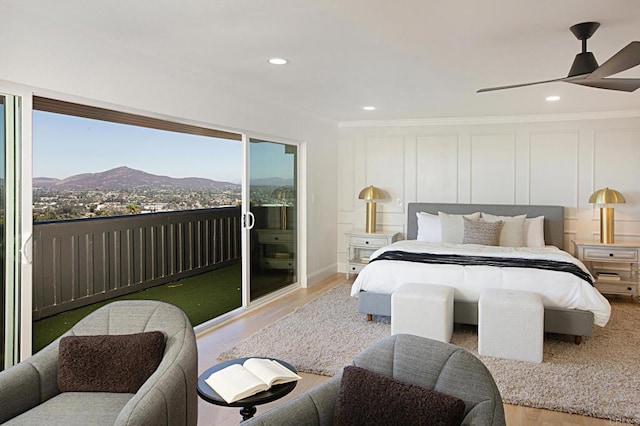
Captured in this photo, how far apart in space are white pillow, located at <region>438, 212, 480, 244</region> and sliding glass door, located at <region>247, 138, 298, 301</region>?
1.93 m

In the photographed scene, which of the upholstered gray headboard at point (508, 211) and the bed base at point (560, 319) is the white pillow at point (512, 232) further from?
the bed base at point (560, 319)

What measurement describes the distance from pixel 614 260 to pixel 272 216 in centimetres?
407

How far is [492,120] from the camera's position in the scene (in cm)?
671

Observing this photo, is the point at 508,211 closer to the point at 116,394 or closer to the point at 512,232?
the point at 512,232

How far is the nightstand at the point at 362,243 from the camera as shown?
6891 mm

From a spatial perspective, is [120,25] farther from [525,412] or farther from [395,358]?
[525,412]

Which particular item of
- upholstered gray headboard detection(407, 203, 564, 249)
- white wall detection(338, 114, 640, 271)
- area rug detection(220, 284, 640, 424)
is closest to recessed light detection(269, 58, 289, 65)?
area rug detection(220, 284, 640, 424)

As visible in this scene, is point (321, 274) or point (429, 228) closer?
point (429, 228)

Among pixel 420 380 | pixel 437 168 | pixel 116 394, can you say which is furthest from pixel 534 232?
pixel 116 394

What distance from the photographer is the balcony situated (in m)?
5.08

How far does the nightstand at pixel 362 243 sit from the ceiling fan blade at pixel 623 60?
4.29 meters

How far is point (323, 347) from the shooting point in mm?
4047

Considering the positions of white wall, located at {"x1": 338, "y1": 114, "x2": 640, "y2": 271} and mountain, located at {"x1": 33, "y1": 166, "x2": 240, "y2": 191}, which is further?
white wall, located at {"x1": 338, "y1": 114, "x2": 640, "y2": 271}

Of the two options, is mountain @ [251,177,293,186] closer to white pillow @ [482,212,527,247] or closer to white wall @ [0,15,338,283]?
white wall @ [0,15,338,283]
